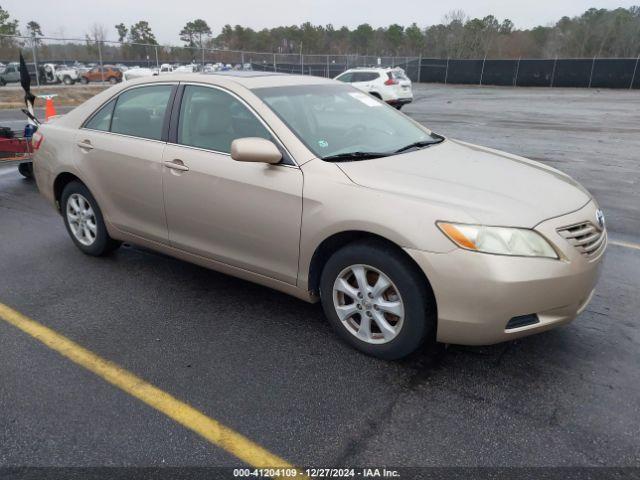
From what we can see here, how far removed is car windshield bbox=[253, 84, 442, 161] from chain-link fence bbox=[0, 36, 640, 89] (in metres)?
22.8

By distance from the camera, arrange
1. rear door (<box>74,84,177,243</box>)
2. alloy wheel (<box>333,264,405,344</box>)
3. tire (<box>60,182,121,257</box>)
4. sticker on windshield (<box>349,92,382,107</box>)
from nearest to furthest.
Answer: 1. alloy wheel (<box>333,264,405,344</box>)
2. rear door (<box>74,84,177,243</box>)
3. sticker on windshield (<box>349,92,382,107</box>)
4. tire (<box>60,182,121,257</box>)

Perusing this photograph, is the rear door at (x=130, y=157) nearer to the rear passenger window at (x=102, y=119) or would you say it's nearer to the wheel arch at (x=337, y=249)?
the rear passenger window at (x=102, y=119)

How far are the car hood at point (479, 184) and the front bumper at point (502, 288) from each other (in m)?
0.15

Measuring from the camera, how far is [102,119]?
14.6ft

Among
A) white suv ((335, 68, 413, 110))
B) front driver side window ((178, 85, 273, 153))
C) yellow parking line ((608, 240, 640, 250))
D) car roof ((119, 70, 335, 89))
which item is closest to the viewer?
front driver side window ((178, 85, 273, 153))

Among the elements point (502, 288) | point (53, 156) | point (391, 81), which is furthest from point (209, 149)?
point (391, 81)

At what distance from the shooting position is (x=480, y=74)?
140 feet

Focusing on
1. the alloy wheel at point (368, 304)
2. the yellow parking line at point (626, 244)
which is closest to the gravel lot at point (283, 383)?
the alloy wheel at point (368, 304)

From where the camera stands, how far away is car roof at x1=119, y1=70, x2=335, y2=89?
3.78 meters

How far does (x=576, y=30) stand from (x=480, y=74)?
44519mm

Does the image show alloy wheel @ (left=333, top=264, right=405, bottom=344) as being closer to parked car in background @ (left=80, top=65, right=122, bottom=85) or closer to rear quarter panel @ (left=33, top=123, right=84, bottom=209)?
rear quarter panel @ (left=33, top=123, right=84, bottom=209)

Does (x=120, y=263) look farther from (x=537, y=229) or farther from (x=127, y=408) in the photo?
(x=537, y=229)

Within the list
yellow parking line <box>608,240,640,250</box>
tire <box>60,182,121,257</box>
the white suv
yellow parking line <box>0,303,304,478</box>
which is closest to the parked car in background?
the white suv

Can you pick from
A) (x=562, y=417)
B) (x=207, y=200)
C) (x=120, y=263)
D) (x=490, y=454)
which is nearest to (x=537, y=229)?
(x=562, y=417)
